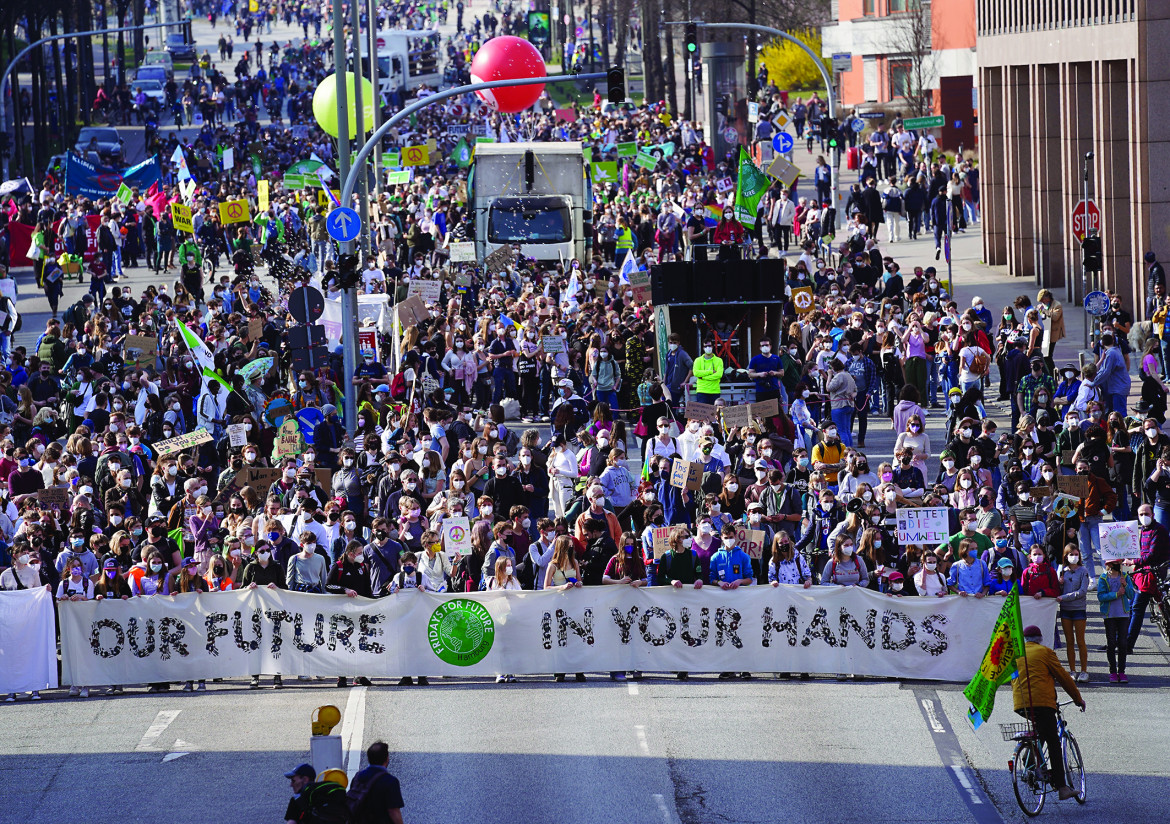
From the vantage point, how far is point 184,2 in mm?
133375

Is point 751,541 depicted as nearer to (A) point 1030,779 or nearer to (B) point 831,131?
(A) point 1030,779

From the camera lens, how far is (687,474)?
20.5 metres

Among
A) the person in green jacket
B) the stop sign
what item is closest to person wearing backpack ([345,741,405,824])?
the person in green jacket

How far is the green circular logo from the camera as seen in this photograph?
683 inches

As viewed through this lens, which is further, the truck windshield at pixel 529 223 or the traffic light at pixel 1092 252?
the truck windshield at pixel 529 223

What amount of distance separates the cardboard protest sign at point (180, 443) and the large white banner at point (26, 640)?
436 centimetres

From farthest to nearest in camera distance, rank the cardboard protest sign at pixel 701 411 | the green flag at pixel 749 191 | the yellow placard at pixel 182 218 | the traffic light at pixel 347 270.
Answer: the green flag at pixel 749 191 → the yellow placard at pixel 182 218 → the traffic light at pixel 347 270 → the cardboard protest sign at pixel 701 411

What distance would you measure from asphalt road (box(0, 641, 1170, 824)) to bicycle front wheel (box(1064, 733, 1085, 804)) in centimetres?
15

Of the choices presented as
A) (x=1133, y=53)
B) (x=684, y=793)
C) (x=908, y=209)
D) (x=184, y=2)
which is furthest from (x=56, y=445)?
(x=184, y=2)

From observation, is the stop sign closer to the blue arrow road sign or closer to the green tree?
the blue arrow road sign

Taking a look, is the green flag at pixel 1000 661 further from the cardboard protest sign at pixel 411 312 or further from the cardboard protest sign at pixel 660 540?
the cardboard protest sign at pixel 411 312

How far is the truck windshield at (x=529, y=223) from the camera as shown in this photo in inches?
1601

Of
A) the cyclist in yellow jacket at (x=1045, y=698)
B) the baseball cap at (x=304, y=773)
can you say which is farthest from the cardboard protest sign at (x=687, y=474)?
the baseball cap at (x=304, y=773)

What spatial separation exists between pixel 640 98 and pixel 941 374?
72396mm
